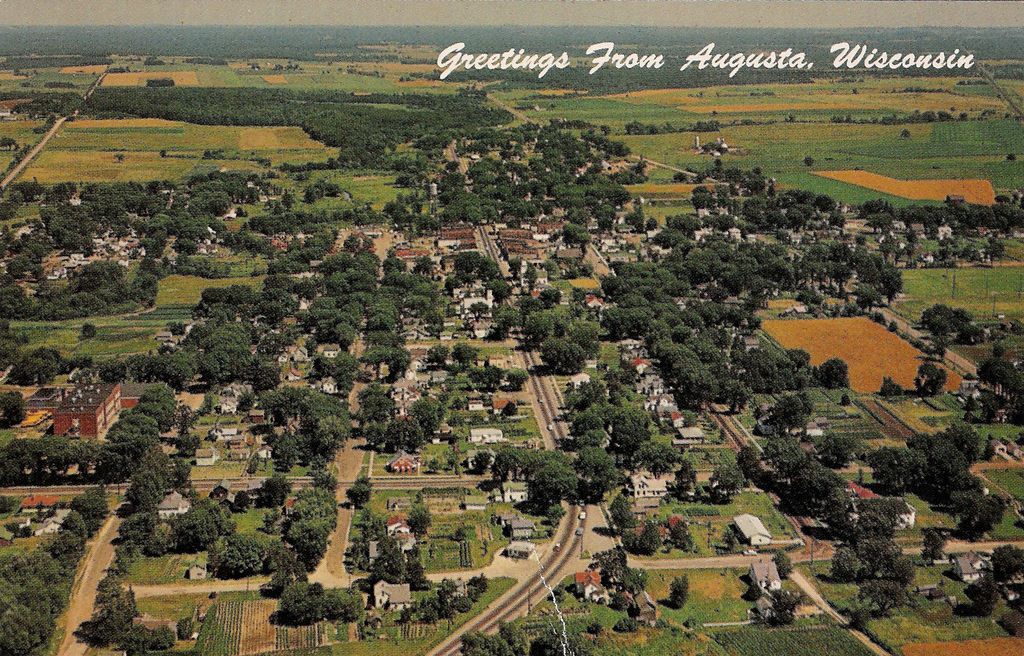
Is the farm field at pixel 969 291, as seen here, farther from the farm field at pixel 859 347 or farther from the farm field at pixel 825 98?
the farm field at pixel 825 98

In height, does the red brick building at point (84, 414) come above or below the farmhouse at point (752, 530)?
below

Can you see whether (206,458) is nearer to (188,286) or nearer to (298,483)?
(298,483)

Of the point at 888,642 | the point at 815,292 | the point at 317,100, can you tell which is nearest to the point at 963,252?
the point at 815,292

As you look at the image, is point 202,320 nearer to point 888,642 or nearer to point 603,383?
point 603,383

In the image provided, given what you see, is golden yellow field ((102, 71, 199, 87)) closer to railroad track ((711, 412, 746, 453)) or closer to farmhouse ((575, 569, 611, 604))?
railroad track ((711, 412, 746, 453))

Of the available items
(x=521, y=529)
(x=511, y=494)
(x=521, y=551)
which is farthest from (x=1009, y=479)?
(x=521, y=551)

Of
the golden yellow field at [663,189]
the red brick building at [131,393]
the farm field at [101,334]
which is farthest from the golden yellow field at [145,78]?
the red brick building at [131,393]
